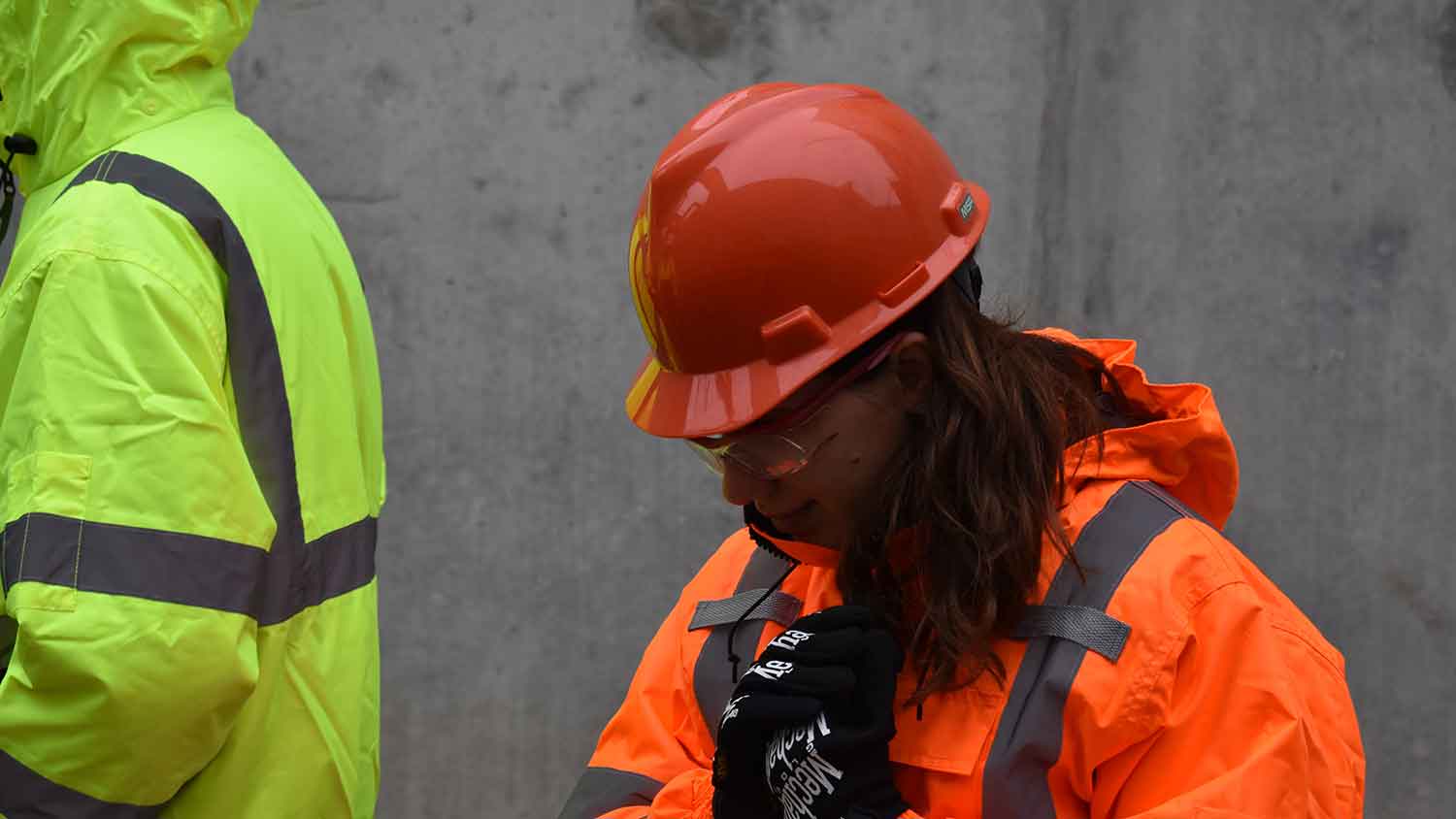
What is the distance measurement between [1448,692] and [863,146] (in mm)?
2810

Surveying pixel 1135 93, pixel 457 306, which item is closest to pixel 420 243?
A: pixel 457 306

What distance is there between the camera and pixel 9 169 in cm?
221

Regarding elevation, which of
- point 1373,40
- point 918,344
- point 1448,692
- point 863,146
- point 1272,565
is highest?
point 863,146

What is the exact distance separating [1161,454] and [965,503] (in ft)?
A: 0.80

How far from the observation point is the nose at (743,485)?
1498 mm

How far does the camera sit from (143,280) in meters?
1.82

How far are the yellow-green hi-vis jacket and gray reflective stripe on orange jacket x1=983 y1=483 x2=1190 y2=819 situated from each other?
3.20 feet

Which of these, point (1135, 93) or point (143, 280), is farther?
point (1135, 93)

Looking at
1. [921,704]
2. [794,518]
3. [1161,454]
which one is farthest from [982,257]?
[921,704]

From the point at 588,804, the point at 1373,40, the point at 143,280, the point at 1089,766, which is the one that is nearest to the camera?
the point at 1089,766

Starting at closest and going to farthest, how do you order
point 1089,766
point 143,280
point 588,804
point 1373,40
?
1. point 1089,766
2. point 588,804
3. point 143,280
4. point 1373,40

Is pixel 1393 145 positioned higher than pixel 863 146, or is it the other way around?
pixel 863 146

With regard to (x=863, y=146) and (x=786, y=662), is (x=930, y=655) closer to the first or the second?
(x=786, y=662)

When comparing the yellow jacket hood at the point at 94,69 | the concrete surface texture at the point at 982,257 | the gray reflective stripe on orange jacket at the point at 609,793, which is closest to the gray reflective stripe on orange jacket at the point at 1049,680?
the gray reflective stripe on orange jacket at the point at 609,793
